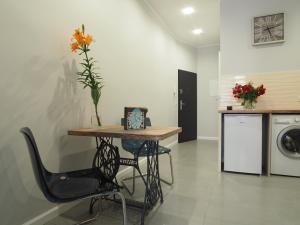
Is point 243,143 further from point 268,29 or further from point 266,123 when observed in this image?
point 268,29

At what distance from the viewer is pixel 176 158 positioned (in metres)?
3.88

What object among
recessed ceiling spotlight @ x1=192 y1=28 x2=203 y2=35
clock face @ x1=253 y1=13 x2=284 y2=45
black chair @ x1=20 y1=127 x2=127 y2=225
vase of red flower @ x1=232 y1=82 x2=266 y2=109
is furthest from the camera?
recessed ceiling spotlight @ x1=192 y1=28 x2=203 y2=35

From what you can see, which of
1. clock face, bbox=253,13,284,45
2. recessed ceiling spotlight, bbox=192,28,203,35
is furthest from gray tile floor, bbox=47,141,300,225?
recessed ceiling spotlight, bbox=192,28,203,35

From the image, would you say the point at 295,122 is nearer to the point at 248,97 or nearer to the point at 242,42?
the point at 248,97

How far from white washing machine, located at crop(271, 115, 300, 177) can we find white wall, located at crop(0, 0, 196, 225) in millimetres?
2218

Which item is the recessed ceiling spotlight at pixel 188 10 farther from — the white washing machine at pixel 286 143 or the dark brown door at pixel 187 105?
the white washing machine at pixel 286 143

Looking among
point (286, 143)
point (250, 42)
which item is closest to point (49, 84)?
point (286, 143)

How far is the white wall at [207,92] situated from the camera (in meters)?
5.97

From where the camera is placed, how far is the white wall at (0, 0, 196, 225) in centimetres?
149

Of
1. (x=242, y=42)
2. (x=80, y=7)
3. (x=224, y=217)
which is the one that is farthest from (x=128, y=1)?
(x=224, y=217)

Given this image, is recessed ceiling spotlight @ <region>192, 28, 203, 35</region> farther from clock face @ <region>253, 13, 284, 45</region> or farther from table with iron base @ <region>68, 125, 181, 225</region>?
table with iron base @ <region>68, 125, 181, 225</region>

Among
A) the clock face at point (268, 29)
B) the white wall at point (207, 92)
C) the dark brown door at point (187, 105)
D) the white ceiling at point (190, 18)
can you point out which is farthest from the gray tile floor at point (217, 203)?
the white wall at point (207, 92)

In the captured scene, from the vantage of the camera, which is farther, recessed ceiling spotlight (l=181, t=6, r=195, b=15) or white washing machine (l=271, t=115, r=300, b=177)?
recessed ceiling spotlight (l=181, t=6, r=195, b=15)

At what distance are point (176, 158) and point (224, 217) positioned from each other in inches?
81.4
